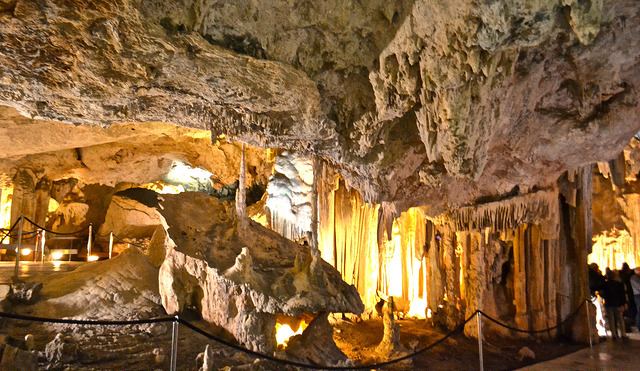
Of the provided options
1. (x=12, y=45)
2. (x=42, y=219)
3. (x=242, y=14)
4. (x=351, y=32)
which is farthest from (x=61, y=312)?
(x=42, y=219)

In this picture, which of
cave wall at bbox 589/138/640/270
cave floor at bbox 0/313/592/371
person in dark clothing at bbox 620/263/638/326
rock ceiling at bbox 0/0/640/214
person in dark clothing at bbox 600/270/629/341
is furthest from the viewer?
cave wall at bbox 589/138/640/270

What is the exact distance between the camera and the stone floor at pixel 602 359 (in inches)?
205

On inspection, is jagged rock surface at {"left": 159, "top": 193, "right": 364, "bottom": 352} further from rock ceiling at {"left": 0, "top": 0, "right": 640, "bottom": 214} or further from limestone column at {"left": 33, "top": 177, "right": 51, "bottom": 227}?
limestone column at {"left": 33, "top": 177, "right": 51, "bottom": 227}

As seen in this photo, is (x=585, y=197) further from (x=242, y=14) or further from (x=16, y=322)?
(x=16, y=322)

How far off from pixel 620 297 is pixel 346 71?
581cm

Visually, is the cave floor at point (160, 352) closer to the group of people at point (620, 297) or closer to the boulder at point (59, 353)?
the boulder at point (59, 353)

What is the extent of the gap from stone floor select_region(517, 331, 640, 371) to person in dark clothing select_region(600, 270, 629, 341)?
21 cm

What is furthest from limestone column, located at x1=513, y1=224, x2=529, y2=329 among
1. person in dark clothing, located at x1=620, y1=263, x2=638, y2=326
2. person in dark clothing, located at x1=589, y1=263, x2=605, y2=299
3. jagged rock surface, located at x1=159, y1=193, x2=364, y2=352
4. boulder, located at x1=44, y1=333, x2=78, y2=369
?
boulder, located at x1=44, y1=333, x2=78, y2=369

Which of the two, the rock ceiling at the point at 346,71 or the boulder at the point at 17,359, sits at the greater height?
the rock ceiling at the point at 346,71

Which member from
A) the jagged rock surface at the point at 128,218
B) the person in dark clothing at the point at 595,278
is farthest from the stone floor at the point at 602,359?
the jagged rock surface at the point at 128,218

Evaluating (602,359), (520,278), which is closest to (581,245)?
(520,278)

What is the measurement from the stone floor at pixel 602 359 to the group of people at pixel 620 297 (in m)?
0.27

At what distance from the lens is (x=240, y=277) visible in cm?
490

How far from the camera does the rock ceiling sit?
293 cm
